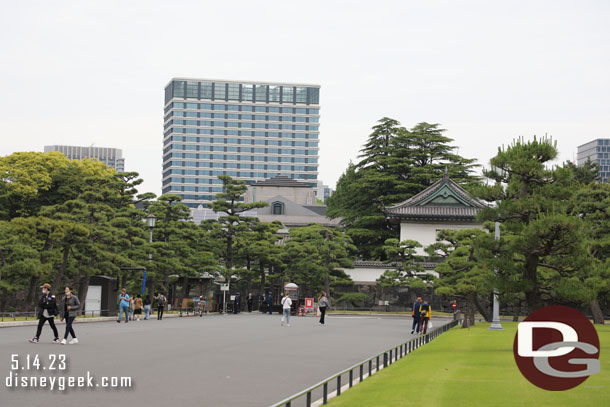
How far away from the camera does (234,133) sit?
19212cm

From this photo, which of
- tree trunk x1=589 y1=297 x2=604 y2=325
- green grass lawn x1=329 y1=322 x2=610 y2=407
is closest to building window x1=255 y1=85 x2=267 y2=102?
tree trunk x1=589 y1=297 x2=604 y2=325

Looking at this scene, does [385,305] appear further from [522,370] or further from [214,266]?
[522,370]

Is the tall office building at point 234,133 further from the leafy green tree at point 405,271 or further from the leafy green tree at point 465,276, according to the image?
the leafy green tree at point 465,276

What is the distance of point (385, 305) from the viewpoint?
63812 millimetres

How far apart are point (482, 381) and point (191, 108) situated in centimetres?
17819

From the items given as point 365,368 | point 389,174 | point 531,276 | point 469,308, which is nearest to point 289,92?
point 389,174

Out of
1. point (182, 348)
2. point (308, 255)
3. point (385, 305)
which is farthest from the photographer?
point (385, 305)

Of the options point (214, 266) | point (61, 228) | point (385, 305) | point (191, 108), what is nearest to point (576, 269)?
point (61, 228)

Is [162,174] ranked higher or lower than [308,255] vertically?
higher

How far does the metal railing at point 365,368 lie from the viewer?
35.1 ft

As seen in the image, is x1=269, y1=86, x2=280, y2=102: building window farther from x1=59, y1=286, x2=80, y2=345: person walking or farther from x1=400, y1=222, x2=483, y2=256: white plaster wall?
x1=59, y1=286, x2=80, y2=345: person walking

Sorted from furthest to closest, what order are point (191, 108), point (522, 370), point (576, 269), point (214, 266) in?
point (191, 108), point (214, 266), point (576, 269), point (522, 370)

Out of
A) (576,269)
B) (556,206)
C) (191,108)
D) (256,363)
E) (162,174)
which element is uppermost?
(191,108)

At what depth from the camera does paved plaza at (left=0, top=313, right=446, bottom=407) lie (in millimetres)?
12008
